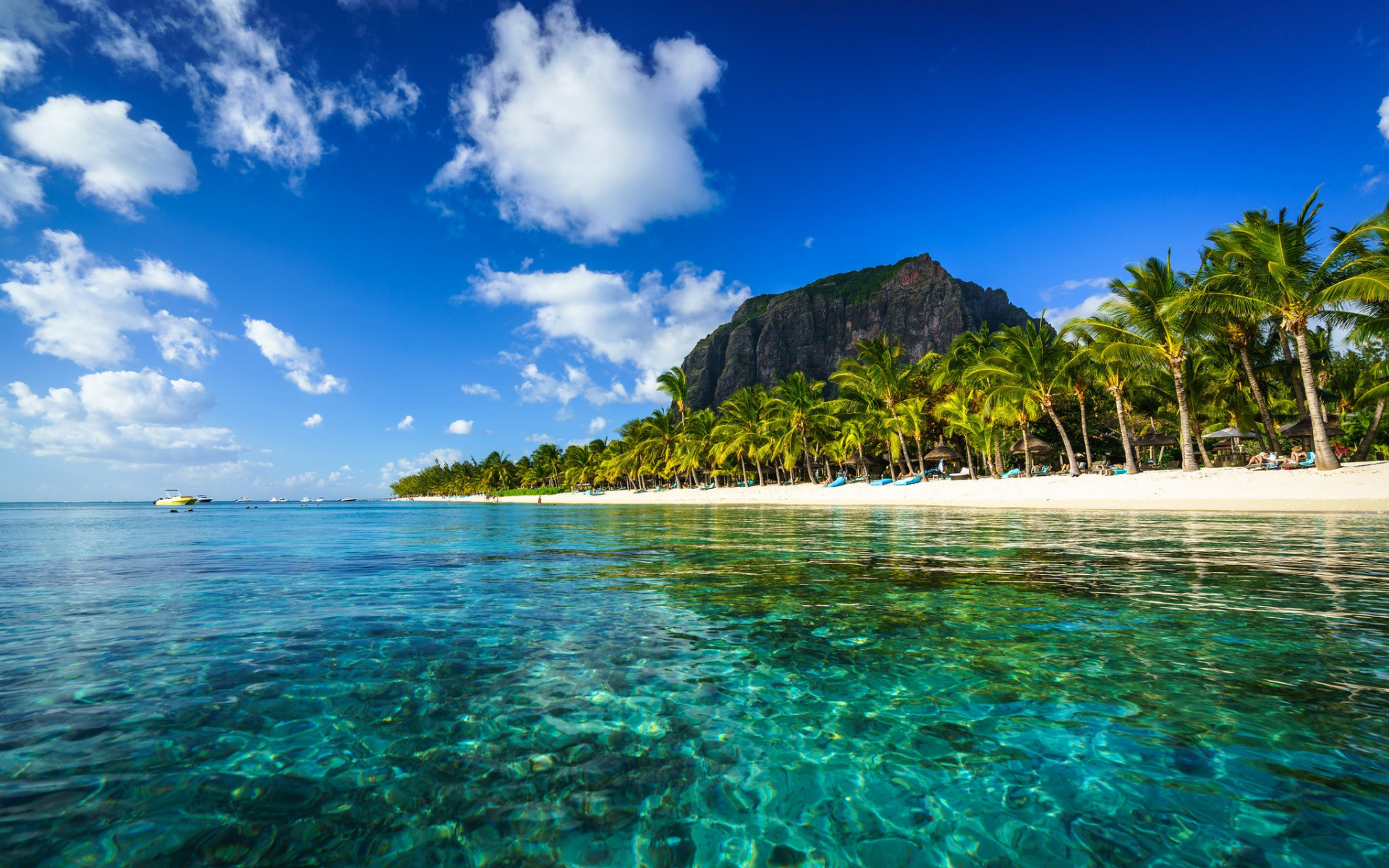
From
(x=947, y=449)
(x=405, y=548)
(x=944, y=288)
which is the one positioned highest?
(x=944, y=288)

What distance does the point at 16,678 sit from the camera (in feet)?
16.7

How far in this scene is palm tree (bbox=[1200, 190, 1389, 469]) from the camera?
21531 millimetres

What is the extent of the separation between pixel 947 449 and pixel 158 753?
163 feet

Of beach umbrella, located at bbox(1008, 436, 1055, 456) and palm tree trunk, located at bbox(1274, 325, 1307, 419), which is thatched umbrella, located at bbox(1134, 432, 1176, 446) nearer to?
beach umbrella, located at bbox(1008, 436, 1055, 456)

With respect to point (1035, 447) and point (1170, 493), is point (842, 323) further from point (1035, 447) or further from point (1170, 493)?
point (1170, 493)

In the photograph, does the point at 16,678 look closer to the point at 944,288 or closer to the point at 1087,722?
the point at 1087,722

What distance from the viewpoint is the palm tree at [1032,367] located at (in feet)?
108

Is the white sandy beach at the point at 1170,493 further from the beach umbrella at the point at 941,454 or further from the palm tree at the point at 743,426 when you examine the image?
the palm tree at the point at 743,426

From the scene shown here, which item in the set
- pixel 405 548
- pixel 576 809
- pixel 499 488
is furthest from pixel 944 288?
pixel 576 809

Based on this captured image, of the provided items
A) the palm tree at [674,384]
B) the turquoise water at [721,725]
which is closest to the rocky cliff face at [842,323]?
the palm tree at [674,384]

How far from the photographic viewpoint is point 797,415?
49.6 metres

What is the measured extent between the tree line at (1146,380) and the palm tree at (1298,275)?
58 millimetres

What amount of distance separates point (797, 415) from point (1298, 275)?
31.2m

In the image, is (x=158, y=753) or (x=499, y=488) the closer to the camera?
(x=158, y=753)
